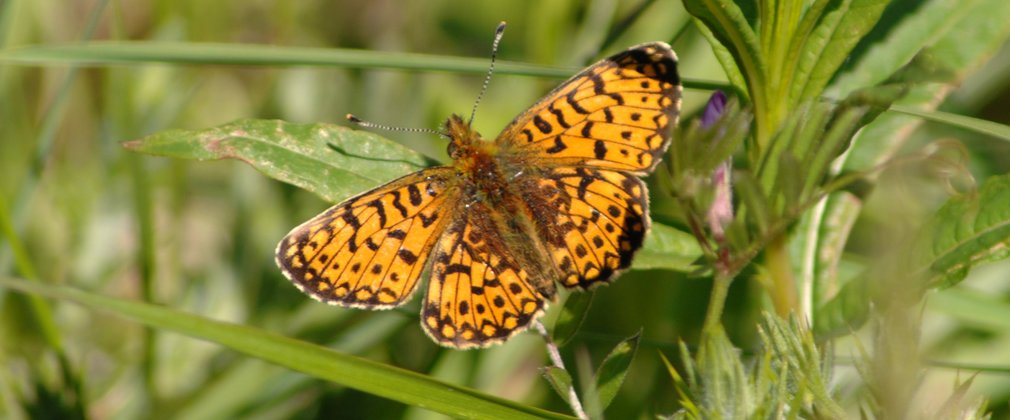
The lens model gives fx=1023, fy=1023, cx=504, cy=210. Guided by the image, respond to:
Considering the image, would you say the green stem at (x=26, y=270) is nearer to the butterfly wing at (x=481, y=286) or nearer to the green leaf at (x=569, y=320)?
the butterfly wing at (x=481, y=286)

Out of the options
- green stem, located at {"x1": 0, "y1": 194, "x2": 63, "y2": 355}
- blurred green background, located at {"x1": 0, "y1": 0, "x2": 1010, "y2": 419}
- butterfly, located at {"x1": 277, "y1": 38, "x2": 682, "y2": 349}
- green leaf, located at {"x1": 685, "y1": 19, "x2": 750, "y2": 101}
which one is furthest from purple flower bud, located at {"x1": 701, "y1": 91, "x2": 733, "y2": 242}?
green stem, located at {"x1": 0, "y1": 194, "x2": 63, "y2": 355}

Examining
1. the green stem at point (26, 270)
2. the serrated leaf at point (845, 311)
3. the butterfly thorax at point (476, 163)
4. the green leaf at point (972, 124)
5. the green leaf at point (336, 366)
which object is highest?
the green leaf at point (972, 124)

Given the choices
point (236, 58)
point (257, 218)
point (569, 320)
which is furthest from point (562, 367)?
point (257, 218)

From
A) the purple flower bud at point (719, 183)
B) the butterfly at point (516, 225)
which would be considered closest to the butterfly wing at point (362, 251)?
the butterfly at point (516, 225)

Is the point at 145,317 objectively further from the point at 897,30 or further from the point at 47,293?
the point at 897,30

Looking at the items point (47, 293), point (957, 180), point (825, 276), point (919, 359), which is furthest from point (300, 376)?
point (919, 359)
